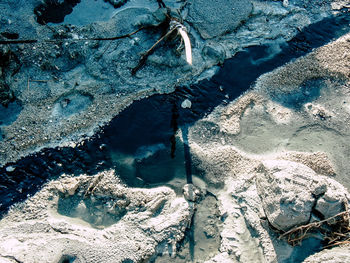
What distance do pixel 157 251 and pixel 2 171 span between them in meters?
2.09

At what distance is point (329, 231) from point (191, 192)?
1.46 meters

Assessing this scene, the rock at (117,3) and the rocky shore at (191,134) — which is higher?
the rock at (117,3)

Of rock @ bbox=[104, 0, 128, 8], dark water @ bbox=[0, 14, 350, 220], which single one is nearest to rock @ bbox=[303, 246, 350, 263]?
dark water @ bbox=[0, 14, 350, 220]

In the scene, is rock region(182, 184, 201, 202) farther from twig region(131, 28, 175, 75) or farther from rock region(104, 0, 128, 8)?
rock region(104, 0, 128, 8)

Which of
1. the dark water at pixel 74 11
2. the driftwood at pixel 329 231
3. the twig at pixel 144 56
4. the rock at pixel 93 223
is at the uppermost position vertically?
the dark water at pixel 74 11

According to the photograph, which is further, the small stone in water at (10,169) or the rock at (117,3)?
the rock at (117,3)

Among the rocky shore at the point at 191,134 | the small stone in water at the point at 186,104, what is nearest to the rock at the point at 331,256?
the rocky shore at the point at 191,134

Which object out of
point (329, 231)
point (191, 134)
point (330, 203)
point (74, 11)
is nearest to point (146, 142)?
point (191, 134)

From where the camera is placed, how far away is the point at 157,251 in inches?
112

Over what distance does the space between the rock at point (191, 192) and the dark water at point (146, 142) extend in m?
0.13

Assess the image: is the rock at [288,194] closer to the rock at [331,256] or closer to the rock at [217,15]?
the rock at [331,256]

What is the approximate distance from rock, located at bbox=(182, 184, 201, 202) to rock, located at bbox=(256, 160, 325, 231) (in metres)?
0.70

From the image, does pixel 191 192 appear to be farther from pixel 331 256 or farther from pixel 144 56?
pixel 144 56

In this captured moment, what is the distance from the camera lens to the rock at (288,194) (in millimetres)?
2696
